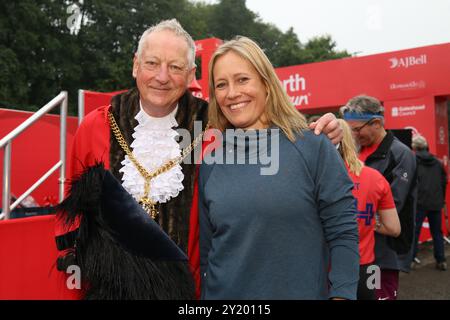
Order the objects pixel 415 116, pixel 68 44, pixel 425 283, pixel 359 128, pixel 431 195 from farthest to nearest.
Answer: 1. pixel 68 44
2. pixel 415 116
3. pixel 431 195
4. pixel 425 283
5. pixel 359 128

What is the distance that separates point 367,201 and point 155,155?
1239 millimetres

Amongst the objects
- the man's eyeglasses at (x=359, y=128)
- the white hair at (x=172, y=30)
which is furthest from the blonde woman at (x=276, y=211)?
the man's eyeglasses at (x=359, y=128)

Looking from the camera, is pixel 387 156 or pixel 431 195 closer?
pixel 387 156

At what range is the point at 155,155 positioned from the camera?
1.82 metres

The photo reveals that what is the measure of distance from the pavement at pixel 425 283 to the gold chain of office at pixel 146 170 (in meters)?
3.53

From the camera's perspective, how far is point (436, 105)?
8.05 metres

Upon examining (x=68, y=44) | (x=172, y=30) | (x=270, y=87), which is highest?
(x=68, y=44)

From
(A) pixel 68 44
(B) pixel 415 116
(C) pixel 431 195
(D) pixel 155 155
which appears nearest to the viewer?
(D) pixel 155 155

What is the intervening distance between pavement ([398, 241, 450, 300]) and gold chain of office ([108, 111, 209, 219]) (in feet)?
11.6

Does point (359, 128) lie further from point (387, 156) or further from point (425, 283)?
point (425, 283)

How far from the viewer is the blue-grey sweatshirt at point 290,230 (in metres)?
1.36

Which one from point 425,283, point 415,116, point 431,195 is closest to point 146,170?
point 425,283
